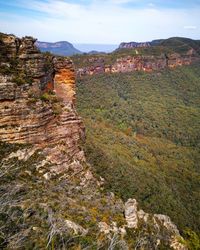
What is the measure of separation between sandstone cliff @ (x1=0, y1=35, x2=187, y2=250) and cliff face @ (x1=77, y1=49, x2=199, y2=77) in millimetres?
89641

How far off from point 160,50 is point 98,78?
36.5m

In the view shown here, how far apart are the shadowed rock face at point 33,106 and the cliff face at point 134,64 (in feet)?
291

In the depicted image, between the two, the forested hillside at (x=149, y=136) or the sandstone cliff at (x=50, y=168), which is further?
the forested hillside at (x=149, y=136)

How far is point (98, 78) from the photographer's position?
11825cm

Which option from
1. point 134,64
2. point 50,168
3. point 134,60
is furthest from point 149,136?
point 50,168

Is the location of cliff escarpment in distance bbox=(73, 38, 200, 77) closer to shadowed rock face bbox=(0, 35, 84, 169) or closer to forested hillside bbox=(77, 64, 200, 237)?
forested hillside bbox=(77, 64, 200, 237)

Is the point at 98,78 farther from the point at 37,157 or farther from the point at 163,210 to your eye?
the point at 37,157

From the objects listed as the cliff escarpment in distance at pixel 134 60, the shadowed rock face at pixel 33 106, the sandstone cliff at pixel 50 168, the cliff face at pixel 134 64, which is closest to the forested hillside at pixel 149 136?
the cliff face at pixel 134 64

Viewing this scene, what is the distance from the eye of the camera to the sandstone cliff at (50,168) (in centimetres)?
1513

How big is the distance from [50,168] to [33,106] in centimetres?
421

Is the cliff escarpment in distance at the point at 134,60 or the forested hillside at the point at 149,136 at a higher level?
the cliff escarpment in distance at the point at 134,60

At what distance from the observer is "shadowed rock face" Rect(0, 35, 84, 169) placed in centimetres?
1891

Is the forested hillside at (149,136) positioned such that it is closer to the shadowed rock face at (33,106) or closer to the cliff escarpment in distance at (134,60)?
the cliff escarpment in distance at (134,60)

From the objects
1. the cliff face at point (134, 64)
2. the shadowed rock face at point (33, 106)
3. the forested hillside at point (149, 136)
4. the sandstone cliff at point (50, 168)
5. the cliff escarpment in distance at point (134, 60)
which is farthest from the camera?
the cliff face at point (134, 64)
